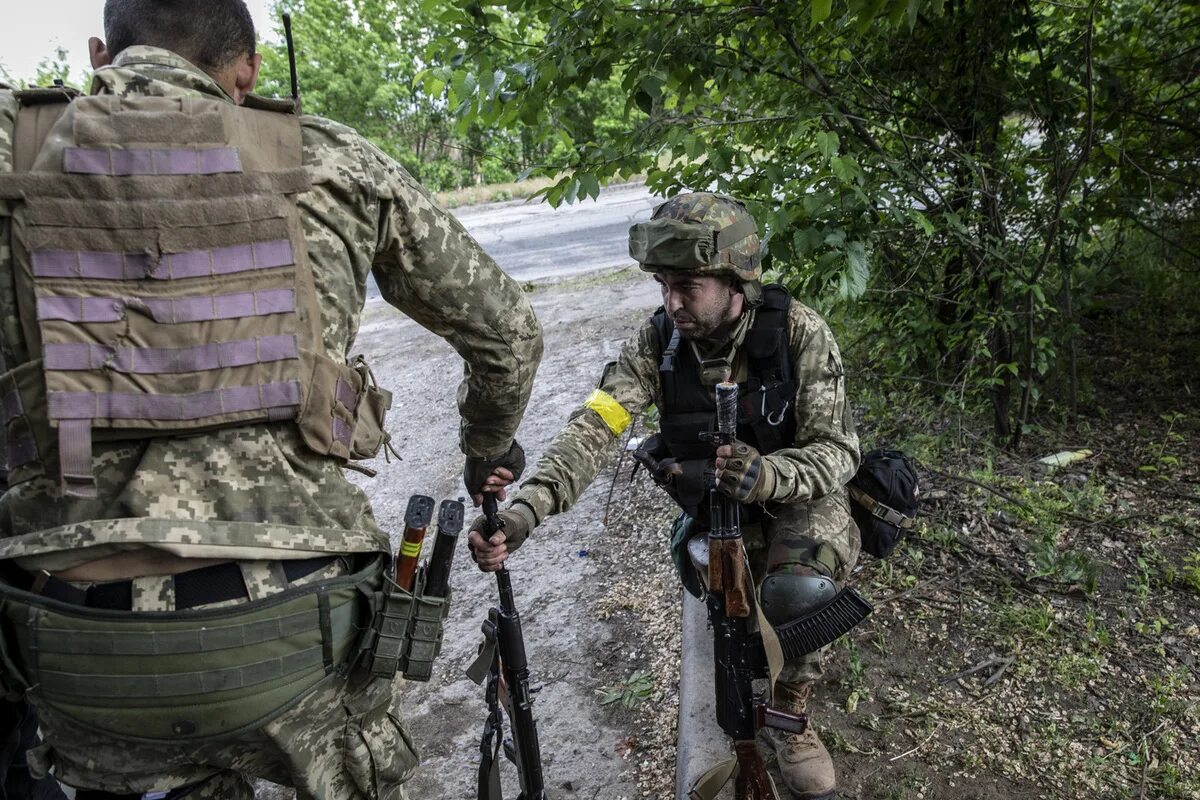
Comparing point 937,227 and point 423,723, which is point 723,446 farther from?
point 937,227

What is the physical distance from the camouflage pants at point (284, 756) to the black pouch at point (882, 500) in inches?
68.7

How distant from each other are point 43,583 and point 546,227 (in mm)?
14602

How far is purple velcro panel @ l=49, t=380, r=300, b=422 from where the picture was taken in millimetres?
1466

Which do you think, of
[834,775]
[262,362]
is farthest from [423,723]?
[262,362]

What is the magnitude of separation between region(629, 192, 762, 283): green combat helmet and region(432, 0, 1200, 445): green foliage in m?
0.42

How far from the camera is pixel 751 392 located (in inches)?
111

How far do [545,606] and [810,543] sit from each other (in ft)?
5.24

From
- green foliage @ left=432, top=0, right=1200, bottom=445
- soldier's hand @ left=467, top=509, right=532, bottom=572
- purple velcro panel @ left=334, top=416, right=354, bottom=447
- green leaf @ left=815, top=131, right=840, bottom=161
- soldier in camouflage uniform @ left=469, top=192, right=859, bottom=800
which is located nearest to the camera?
purple velcro panel @ left=334, top=416, right=354, bottom=447

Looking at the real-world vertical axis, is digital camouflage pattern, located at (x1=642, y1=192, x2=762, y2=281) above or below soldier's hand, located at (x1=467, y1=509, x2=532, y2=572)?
above

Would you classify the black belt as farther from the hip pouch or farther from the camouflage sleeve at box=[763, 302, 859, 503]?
the camouflage sleeve at box=[763, 302, 859, 503]

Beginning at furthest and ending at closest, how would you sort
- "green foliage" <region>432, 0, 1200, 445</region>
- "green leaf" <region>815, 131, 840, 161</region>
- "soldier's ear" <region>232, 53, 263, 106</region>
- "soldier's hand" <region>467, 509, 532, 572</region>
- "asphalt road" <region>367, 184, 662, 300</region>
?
"asphalt road" <region>367, 184, 662, 300</region> → "green foliage" <region>432, 0, 1200, 445</region> → "green leaf" <region>815, 131, 840, 161</region> → "soldier's hand" <region>467, 509, 532, 572</region> → "soldier's ear" <region>232, 53, 263, 106</region>

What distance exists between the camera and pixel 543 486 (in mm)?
2551

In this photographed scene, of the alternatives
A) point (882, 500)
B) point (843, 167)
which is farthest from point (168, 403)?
point (843, 167)

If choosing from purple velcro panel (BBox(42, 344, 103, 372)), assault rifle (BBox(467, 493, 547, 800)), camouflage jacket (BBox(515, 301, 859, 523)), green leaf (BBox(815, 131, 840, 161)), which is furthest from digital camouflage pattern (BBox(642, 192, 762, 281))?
purple velcro panel (BBox(42, 344, 103, 372))
